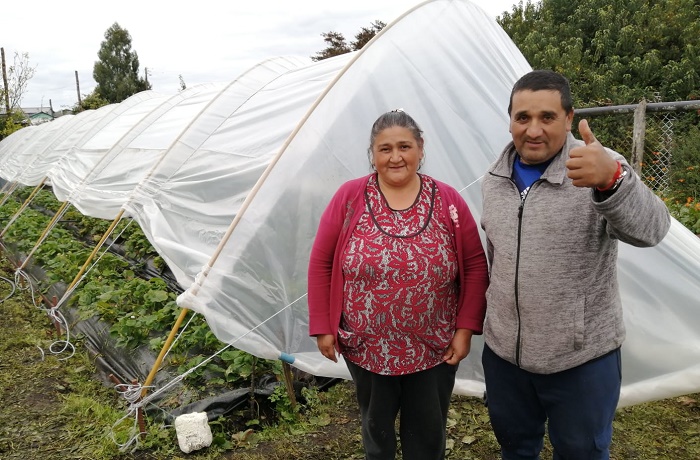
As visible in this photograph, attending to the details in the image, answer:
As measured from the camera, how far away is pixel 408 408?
201 cm

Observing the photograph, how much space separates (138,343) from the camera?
12.7ft

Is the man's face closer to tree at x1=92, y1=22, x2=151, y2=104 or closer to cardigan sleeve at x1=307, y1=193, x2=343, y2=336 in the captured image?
cardigan sleeve at x1=307, y1=193, x2=343, y2=336

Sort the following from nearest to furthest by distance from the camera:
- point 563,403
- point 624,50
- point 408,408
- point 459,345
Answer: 1. point 563,403
2. point 459,345
3. point 408,408
4. point 624,50

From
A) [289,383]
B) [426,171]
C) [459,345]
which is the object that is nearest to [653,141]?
[426,171]

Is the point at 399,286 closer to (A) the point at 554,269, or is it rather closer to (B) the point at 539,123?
(A) the point at 554,269

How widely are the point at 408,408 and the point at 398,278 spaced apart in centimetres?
57

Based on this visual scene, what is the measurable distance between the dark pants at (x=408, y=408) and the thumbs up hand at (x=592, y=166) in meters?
0.89

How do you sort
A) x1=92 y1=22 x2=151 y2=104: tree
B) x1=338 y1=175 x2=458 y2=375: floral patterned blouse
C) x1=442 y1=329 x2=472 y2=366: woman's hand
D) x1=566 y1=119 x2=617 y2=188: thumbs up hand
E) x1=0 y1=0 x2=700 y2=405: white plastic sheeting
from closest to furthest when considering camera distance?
x1=566 y1=119 x2=617 y2=188: thumbs up hand → x1=338 y1=175 x2=458 y2=375: floral patterned blouse → x1=442 y1=329 x2=472 y2=366: woman's hand → x1=0 y1=0 x2=700 y2=405: white plastic sheeting → x1=92 y1=22 x2=151 y2=104: tree

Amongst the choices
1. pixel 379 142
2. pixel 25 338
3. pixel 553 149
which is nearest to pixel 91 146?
pixel 25 338

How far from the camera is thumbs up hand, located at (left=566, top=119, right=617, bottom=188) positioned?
1350mm

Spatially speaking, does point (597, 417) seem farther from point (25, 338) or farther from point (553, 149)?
point (25, 338)

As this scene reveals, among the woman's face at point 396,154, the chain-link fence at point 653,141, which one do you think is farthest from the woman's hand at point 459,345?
the chain-link fence at point 653,141

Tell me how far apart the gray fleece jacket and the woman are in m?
0.17

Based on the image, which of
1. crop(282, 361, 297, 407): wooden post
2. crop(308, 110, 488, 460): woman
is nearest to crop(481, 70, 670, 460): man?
crop(308, 110, 488, 460): woman
